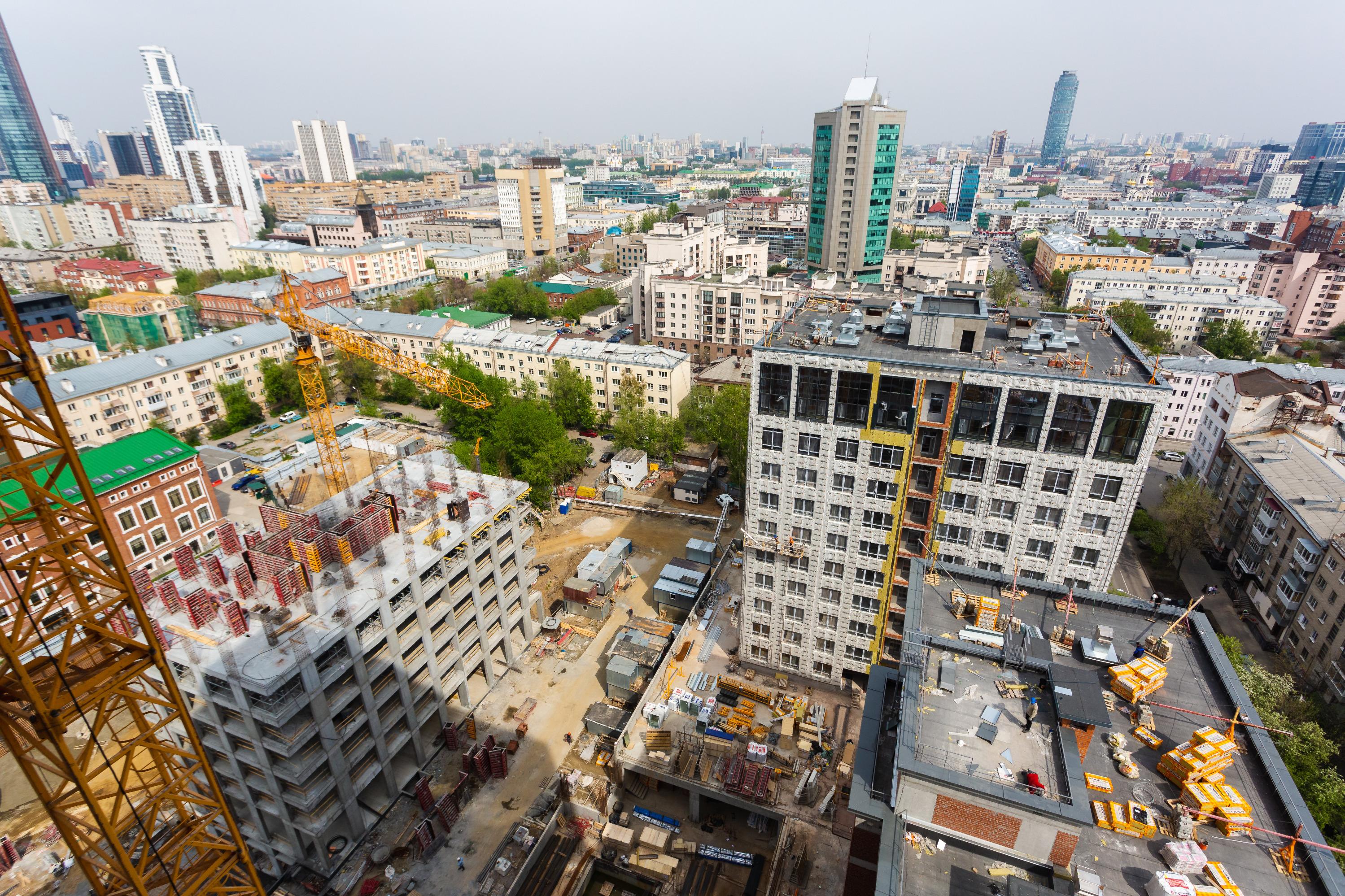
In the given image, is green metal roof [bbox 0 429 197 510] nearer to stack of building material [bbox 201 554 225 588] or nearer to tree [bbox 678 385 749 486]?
stack of building material [bbox 201 554 225 588]

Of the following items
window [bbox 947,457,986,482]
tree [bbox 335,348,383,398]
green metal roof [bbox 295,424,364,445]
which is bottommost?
green metal roof [bbox 295,424,364,445]

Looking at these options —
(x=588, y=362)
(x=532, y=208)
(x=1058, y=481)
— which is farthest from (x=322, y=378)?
(x=532, y=208)

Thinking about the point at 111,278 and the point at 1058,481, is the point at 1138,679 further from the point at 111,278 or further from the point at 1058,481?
the point at 111,278

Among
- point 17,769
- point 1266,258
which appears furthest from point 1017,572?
point 1266,258

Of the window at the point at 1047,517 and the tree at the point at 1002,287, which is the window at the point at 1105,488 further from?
the tree at the point at 1002,287

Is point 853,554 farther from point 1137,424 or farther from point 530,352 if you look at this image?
point 530,352

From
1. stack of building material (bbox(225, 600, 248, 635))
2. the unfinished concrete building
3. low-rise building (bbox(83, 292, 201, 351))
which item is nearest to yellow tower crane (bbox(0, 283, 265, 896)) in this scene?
the unfinished concrete building
